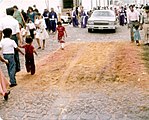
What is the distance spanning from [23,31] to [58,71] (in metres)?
6.96

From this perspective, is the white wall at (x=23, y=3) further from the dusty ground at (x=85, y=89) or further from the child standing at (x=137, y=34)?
the dusty ground at (x=85, y=89)

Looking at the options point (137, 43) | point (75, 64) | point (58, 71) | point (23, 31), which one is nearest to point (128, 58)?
point (75, 64)

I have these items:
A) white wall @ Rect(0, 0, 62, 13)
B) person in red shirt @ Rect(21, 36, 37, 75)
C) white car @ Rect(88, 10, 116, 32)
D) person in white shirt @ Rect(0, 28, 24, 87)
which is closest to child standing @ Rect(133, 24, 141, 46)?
white wall @ Rect(0, 0, 62, 13)

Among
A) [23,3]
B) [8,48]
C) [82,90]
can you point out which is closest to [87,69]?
[82,90]

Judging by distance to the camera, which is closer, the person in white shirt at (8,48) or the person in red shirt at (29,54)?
the person in white shirt at (8,48)

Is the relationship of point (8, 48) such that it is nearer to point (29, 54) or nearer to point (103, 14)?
point (29, 54)

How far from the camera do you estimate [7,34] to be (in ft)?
33.3

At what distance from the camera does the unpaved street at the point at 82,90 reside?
8.09 metres

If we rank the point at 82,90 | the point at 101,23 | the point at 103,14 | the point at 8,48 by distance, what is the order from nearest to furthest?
the point at 82,90
the point at 8,48
the point at 101,23
the point at 103,14

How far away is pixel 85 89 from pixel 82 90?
126 millimetres

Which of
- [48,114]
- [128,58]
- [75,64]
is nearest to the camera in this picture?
[48,114]

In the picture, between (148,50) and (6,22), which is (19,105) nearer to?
(6,22)

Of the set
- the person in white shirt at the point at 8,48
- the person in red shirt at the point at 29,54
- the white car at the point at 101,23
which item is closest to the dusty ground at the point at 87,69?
the person in red shirt at the point at 29,54

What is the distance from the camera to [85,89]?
32.8 ft
